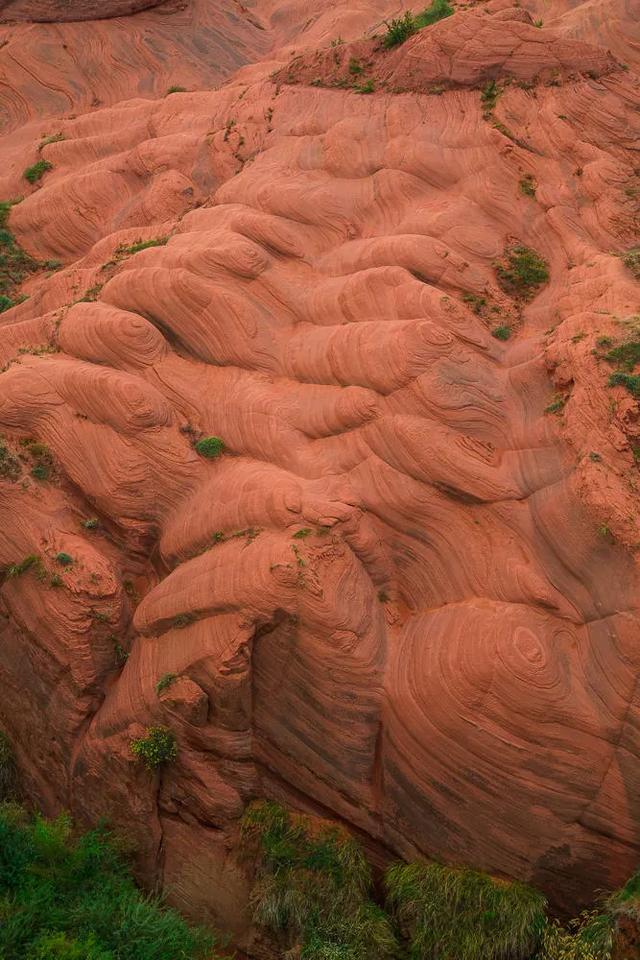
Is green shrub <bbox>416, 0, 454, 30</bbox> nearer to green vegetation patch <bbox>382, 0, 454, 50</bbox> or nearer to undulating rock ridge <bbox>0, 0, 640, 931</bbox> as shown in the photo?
green vegetation patch <bbox>382, 0, 454, 50</bbox>

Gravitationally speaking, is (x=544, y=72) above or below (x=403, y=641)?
above

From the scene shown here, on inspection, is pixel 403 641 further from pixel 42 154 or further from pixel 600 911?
pixel 42 154

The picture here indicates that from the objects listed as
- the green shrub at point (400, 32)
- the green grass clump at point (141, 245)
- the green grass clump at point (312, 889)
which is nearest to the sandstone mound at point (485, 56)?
the green shrub at point (400, 32)

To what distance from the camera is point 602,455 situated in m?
13.0

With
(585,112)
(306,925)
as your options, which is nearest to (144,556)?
(306,925)

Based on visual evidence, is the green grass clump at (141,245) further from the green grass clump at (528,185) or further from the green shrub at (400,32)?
the green grass clump at (528,185)

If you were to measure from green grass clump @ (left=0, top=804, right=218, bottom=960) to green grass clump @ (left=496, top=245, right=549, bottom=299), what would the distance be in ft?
42.5

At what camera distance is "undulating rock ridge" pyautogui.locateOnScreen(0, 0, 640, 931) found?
1271 centimetres

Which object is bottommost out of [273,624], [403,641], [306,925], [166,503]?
[306,925]

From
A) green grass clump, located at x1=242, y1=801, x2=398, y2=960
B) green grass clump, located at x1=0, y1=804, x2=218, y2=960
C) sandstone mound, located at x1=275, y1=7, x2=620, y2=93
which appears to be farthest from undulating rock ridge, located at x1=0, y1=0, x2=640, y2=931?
green grass clump, located at x1=0, y1=804, x2=218, y2=960

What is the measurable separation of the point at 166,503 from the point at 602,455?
7852 mm

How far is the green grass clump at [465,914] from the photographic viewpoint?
484 inches

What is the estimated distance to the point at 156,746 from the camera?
14023 mm

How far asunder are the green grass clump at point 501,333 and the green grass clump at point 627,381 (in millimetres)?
2631
